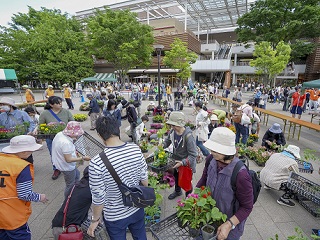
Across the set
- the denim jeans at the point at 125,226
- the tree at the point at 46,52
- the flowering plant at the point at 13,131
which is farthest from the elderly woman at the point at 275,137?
the tree at the point at 46,52

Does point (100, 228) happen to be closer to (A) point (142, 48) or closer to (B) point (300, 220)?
(B) point (300, 220)

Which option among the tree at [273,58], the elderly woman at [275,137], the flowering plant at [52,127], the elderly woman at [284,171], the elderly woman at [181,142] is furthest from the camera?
the tree at [273,58]

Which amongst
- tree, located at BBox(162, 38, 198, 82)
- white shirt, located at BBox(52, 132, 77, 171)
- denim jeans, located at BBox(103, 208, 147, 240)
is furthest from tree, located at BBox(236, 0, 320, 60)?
denim jeans, located at BBox(103, 208, 147, 240)

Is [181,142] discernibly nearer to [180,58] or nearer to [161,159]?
[161,159]

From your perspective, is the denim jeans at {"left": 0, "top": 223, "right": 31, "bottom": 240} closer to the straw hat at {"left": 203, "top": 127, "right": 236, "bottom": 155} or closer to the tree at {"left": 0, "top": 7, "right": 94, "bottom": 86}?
the straw hat at {"left": 203, "top": 127, "right": 236, "bottom": 155}

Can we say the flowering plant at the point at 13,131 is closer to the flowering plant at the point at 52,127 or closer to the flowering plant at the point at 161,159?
the flowering plant at the point at 52,127

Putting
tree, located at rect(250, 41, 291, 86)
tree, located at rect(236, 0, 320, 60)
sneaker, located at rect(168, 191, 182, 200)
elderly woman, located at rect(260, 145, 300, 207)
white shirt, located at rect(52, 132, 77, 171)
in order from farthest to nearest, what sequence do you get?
tree, located at rect(236, 0, 320, 60), tree, located at rect(250, 41, 291, 86), sneaker, located at rect(168, 191, 182, 200), elderly woman, located at rect(260, 145, 300, 207), white shirt, located at rect(52, 132, 77, 171)

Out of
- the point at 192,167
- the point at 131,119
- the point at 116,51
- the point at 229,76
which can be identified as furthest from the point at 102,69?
the point at 192,167

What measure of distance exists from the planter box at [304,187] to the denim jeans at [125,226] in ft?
10.3

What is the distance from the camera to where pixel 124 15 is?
25797 millimetres

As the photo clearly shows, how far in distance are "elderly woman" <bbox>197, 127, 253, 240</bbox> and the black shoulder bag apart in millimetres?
681

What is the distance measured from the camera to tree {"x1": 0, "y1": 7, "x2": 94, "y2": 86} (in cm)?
2695

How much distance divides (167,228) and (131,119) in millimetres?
4577

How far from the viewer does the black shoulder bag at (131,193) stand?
5.16ft
